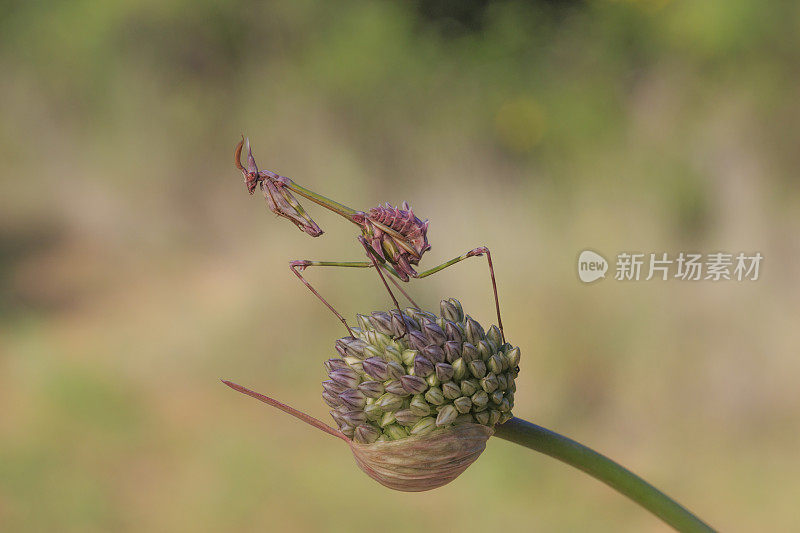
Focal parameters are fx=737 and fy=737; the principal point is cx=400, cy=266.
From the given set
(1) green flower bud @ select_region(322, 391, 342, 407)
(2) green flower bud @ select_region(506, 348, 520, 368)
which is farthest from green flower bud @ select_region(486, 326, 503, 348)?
(1) green flower bud @ select_region(322, 391, 342, 407)

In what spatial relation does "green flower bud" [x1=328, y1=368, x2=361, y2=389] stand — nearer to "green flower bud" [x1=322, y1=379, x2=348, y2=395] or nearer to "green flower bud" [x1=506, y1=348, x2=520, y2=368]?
"green flower bud" [x1=322, y1=379, x2=348, y2=395]

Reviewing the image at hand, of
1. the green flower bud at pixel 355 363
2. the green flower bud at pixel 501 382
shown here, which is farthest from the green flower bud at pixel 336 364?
the green flower bud at pixel 501 382

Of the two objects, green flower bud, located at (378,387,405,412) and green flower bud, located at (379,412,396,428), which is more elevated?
green flower bud, located at (378,387,405,412)

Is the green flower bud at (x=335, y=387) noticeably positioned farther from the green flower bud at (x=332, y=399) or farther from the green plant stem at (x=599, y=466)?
the green plant stem at (x=599, y=466)

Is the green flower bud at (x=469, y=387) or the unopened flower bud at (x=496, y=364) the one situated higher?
the unopened flower bud at (x=496, y=364)

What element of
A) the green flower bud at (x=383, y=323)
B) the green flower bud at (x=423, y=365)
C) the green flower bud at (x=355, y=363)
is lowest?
the green flower bud at (x=355, y=363)

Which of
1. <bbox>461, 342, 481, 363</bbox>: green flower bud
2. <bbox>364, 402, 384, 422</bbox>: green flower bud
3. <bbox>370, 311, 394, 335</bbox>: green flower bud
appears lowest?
<bbox>364, 402, 384, 422</bbox>: green flower bud
